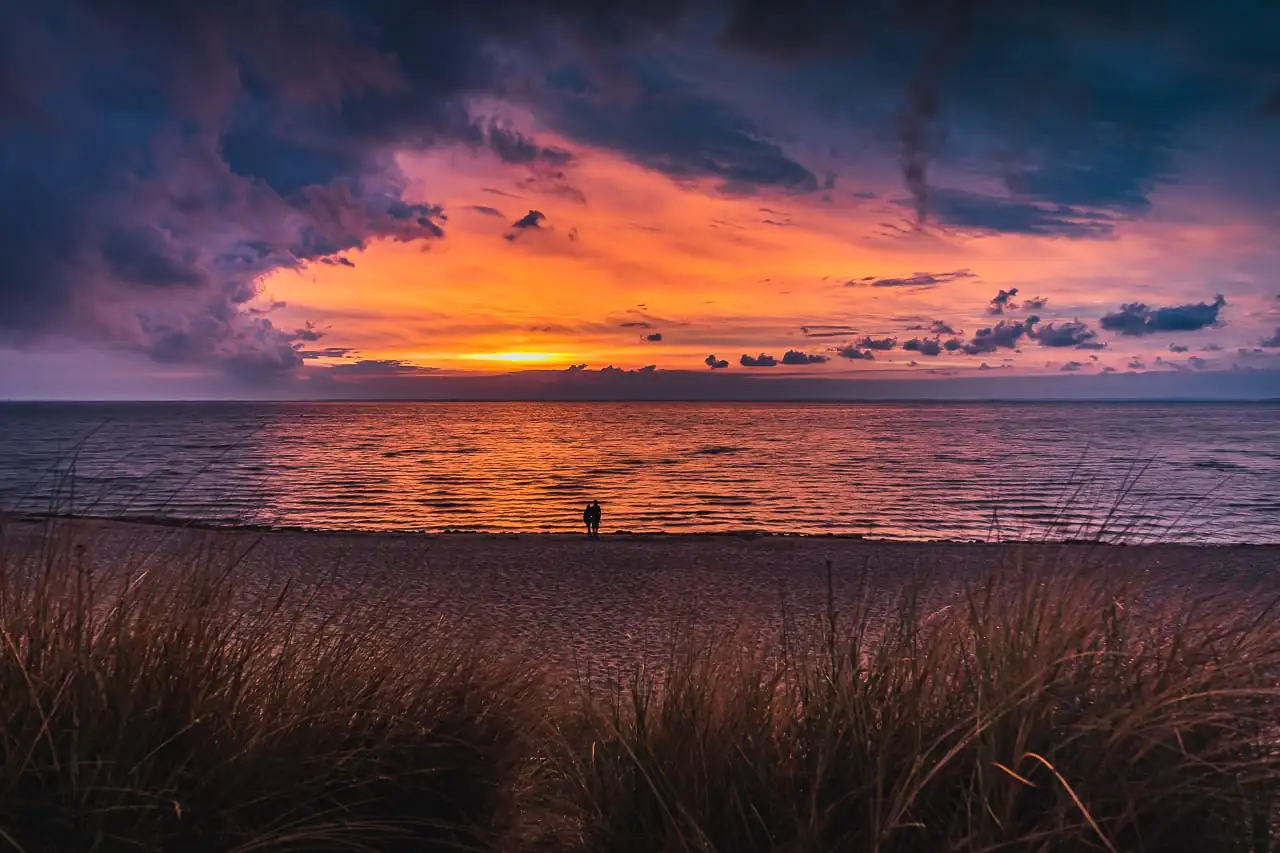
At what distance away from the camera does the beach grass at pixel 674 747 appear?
2.81m

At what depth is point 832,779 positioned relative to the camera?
10.4 feet

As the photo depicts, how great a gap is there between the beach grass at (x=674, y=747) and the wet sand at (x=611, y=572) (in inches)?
172

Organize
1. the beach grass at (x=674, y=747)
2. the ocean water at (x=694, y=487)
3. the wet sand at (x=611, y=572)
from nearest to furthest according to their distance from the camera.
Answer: the beach grass at (x=674, y=747) < the wet sand at (x=611, y=572) < the ocean water at (x=694, y=487)

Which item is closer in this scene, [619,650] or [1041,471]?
[619,650]

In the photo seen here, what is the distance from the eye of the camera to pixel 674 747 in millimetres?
3301

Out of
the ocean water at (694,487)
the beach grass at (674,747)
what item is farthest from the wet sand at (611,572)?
the beach grass at (674,747)

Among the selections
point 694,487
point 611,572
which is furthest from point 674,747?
point 694,487

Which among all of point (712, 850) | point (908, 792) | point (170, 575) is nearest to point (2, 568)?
point (170, 575)

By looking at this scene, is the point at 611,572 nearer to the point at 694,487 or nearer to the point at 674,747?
the point at 674,747

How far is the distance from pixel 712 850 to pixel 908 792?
708mm

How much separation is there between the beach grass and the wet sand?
4.37 meters

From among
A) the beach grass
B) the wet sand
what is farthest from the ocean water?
the beach grass

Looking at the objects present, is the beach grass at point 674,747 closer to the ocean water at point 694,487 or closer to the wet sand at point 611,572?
the ocean water at point 694,487

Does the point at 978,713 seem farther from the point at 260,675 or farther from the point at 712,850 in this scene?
the point at 260,675
